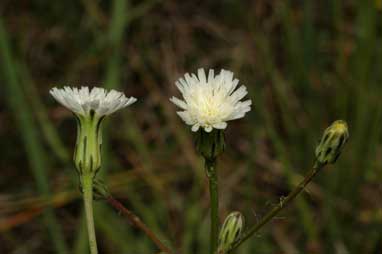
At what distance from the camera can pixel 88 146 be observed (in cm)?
158

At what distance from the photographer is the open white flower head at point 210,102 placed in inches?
61.9

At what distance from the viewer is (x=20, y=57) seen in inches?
144

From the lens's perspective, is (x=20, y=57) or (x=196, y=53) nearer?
(x=20, y=57)

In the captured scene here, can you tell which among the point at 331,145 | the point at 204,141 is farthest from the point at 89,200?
the point at 331,145

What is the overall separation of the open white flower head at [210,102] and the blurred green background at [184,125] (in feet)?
4.51

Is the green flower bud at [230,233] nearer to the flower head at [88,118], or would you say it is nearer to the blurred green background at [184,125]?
the flower head at [88,118]

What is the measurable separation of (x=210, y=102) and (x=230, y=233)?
0.31 metres

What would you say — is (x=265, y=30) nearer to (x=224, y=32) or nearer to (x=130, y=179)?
(x=224, y=32)

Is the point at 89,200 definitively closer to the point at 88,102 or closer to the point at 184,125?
the point at 88,102

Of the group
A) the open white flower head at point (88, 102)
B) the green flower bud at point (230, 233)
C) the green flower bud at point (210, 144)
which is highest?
the open white flower head at point (88, 102)

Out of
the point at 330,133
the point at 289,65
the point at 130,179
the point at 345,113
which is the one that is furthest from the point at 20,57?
the point at 330,133

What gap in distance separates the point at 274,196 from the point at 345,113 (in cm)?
53

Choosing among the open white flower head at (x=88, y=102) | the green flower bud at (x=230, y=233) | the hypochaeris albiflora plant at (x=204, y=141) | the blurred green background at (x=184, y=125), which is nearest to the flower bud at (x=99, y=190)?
the hypochaeris albiflora plant at (x=204, y=141)

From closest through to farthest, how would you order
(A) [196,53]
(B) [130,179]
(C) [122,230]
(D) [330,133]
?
(D) [330,133], (C) [122,230], (B) [130,179], (A) [196,53]
